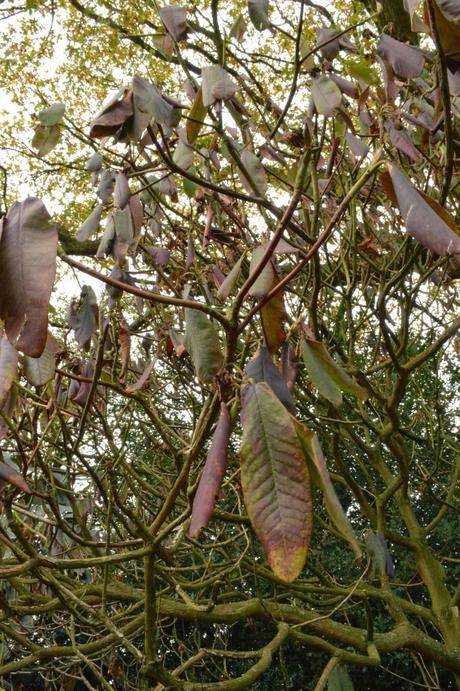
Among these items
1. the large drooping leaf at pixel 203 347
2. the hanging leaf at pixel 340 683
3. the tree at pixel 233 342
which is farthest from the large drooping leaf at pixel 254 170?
the hanging leaf at pixel 340 683

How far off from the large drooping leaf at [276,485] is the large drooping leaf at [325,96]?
1036 millimetres

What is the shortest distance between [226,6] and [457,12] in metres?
6.12

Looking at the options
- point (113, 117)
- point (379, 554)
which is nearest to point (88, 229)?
point (113, 117)

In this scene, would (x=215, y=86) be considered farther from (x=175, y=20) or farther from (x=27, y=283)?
(x=27, y=283)

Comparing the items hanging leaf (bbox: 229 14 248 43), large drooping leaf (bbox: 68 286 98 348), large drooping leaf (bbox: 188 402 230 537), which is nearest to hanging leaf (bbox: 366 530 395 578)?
large drooping leaf (bbox: 68 286 98 348)

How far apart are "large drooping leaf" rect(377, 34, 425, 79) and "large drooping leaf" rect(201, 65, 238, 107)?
1.03 feet

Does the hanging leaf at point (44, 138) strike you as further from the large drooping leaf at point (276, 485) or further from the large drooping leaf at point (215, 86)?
the large drooping leaf at point (276, 485)

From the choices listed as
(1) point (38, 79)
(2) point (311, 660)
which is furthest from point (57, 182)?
(2) point (311, 660)

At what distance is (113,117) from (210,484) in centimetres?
56

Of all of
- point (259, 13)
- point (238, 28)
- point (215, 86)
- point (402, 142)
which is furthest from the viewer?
point (238, 28)

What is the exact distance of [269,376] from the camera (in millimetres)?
694

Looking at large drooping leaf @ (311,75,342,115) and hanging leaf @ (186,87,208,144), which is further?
large drooping leaf @ (311,75,342,115)

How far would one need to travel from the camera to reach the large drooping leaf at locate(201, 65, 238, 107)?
1.17 metres

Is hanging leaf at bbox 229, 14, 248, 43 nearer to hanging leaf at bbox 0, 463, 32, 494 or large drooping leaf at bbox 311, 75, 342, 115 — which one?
large drooping leaf at bbox 311, 75, 342, 115
